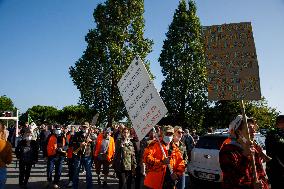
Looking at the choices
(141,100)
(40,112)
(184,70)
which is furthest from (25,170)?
(40,112)

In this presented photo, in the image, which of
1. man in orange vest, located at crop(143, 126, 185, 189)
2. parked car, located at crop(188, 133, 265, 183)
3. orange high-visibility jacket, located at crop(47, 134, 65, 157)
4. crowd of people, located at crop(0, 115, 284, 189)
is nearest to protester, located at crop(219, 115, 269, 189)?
crowd of people, located at crop(0, 115, 284, 189)

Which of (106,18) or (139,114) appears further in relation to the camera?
(106,18)

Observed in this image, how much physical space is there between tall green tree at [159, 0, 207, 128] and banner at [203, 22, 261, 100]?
37.3 m

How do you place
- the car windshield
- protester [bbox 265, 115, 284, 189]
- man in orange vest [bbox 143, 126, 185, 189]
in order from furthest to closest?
the car windshield, man in orange vest [bbox 143, 126, 185, 189], protester [bbox 265, 115, 284, 189]

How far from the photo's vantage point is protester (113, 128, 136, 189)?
9.66 metres

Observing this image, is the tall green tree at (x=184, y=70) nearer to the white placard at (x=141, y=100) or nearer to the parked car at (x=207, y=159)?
the parked car at (x=207, y=159)

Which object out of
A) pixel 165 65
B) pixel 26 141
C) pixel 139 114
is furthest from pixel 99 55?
pixel 139 114

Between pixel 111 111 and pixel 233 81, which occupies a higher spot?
pixel 111 111

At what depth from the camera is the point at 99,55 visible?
122 feet

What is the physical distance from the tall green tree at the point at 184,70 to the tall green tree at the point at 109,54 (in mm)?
5756

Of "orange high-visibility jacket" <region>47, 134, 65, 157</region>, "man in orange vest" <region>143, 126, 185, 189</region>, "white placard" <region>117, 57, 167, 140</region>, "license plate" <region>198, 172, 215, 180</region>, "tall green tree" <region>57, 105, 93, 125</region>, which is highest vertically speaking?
"tall green tree" <region>57, 105, 93, 125</region>

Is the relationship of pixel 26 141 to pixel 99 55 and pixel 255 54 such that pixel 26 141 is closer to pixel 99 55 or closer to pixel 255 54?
pixel 255 54

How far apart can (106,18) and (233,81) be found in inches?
1371

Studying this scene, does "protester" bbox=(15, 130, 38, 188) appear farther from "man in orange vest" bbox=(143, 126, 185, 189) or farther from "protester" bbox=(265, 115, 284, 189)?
"protester" bbox=(265, 115, 284, 189)
